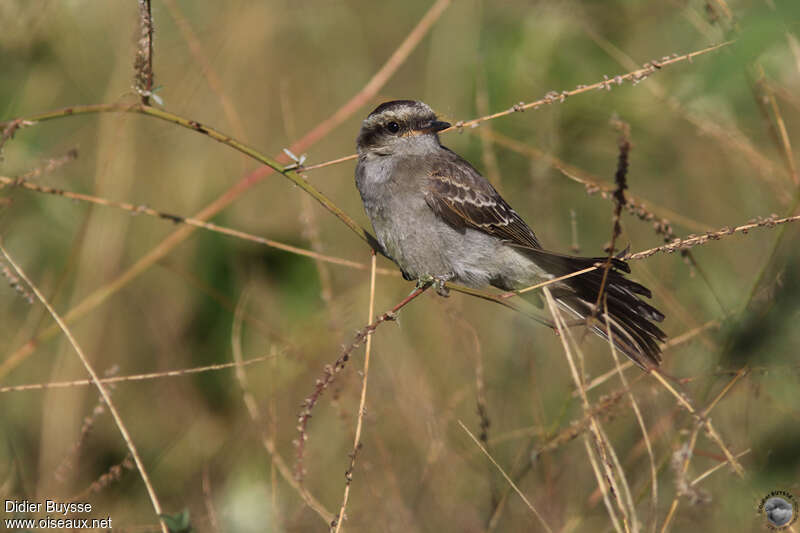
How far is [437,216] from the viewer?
14.8 ft

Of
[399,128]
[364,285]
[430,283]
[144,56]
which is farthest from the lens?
[364,285]

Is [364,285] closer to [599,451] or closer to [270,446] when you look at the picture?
[270,446]

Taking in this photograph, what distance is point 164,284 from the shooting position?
619cm

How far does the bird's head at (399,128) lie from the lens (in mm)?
4734

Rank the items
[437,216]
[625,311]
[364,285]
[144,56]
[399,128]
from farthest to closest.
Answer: [364,285], [399,128], [437,216], [625,311], [144,56]

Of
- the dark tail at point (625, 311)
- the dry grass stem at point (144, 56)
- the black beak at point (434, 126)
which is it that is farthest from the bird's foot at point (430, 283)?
the dry grass stem at point (144, 56)

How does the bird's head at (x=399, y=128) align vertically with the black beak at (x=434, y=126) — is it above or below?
above

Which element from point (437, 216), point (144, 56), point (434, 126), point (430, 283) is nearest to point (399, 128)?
point (434, 126)

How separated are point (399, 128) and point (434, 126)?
0.30m

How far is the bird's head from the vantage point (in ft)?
15.5

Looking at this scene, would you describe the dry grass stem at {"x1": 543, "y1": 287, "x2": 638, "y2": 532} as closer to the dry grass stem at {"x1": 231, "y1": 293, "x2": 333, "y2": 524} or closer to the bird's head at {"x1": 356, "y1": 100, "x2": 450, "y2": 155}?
the dry grass stem at {"x1": 231, "y1": 293, "x2": 333, "y2": 524}

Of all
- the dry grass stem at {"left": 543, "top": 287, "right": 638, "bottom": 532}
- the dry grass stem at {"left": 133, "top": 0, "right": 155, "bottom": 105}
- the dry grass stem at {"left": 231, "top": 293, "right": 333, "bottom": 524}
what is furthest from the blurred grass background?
the dry grass stem at {"left": 133, "top": 0, "right": 155, "bottom": 105}

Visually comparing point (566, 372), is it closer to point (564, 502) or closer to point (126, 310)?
point (564, 502)

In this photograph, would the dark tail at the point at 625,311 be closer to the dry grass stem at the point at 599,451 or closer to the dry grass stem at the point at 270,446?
the dry grass stem at the point at 599,451
